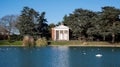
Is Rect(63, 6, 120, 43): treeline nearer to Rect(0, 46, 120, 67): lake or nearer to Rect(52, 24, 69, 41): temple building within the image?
Rect(52, 24, 69, 41): temple building

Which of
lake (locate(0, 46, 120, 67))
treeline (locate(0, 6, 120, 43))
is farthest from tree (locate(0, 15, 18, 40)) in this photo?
lake (locate(0, 46, 120, 67))

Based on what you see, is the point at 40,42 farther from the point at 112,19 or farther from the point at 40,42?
the point at 112,19

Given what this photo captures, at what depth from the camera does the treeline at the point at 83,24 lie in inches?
3738

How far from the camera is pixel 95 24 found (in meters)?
98.1

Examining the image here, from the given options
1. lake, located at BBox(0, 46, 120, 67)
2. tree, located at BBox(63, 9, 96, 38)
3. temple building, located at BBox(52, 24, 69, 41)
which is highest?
tree, located at BBox(63, 9, 96, 38)

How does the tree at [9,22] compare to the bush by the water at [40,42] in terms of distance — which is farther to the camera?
the tree at [9,22]

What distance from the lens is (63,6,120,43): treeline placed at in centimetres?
9444

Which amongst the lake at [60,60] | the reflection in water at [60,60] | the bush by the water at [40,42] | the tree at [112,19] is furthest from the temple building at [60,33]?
the reflection in water at [60,60]

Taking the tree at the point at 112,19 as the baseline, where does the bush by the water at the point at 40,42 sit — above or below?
below

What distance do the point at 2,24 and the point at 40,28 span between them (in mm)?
19547

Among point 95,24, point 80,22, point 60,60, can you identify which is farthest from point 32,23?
point 60,60

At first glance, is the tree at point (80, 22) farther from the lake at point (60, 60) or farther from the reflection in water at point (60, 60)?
the reflection in water at point (60, 60)

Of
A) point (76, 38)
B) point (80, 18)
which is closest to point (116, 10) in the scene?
point (80, 18)

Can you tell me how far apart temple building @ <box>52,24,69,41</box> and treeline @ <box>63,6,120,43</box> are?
2205mm
